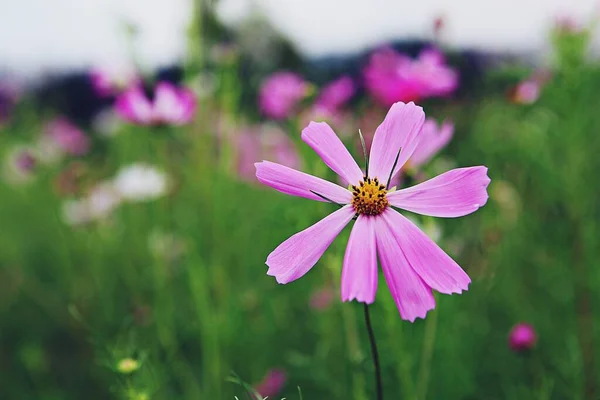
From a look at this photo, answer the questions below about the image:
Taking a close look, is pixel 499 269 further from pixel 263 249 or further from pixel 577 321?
pixel 263 249

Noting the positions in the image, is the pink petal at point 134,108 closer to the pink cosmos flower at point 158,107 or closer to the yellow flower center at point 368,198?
the pink cosmos flower at point 158,107

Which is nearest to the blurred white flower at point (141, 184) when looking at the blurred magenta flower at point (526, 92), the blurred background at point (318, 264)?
the blurred background at point (318, 264)

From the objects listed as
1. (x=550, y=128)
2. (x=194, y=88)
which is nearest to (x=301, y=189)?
(x=194, y=88)

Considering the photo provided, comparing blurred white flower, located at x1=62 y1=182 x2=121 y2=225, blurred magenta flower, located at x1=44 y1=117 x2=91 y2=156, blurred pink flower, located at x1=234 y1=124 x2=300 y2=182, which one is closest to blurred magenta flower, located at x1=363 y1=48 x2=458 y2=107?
blurred white flower, located at x1=62 y1=182 x2=121 y2=225

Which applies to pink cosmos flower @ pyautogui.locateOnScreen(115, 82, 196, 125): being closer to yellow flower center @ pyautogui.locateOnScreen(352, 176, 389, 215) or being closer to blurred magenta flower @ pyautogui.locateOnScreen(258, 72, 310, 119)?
blurred magenta flower @ pyautogui.locateOnScreen(258, 72, 310, 119)

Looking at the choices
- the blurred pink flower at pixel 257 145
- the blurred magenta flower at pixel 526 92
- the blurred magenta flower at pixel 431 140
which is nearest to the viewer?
the blurred magenta flower at pixel 431 140

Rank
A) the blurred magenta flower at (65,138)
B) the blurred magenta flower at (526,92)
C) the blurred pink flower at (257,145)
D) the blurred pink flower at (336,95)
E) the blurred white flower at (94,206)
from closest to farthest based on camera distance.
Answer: the blurred pink flower at (336,95), the blurred magenta flower at (526,92), the blurred white flower at (94,206), the blurred pink flower at (257,145), the blurred magenta flower at (65,138)

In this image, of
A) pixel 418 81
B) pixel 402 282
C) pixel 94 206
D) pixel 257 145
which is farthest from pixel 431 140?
pixel 257 145
